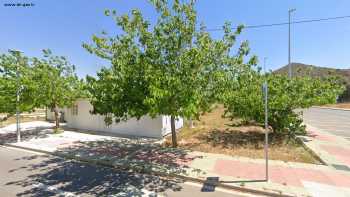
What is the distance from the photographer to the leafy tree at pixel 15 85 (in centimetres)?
1066

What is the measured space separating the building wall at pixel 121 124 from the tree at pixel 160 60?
444 centimetres

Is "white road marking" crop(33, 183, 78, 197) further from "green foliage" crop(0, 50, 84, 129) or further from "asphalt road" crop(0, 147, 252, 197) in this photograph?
"green foliage" crop(0, 50, 84, 129)

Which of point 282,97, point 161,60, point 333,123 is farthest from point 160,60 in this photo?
point 333,123

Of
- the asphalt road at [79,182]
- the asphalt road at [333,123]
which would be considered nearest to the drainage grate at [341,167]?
the asphalt road at [79,182]

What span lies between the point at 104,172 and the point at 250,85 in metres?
7.07

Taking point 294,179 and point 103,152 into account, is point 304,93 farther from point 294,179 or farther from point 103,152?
point 103,152

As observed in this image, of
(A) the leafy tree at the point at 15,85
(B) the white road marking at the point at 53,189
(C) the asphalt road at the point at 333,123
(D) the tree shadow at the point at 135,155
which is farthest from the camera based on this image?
(C) the asphalt road at the point at 333,123

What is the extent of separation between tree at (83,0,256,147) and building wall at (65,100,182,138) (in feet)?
14.6

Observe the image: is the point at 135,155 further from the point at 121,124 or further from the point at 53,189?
the point at 121,124

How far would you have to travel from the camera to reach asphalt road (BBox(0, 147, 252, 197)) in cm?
513

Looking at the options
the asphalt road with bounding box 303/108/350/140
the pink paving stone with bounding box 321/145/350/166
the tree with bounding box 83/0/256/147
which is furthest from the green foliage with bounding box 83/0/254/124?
the asphalt road with bounding box 303/108/350/140

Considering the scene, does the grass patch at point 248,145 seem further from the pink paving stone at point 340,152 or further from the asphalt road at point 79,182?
the asphalt road at point 79,182

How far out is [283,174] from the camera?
19.8ft

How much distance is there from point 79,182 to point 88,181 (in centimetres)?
24
